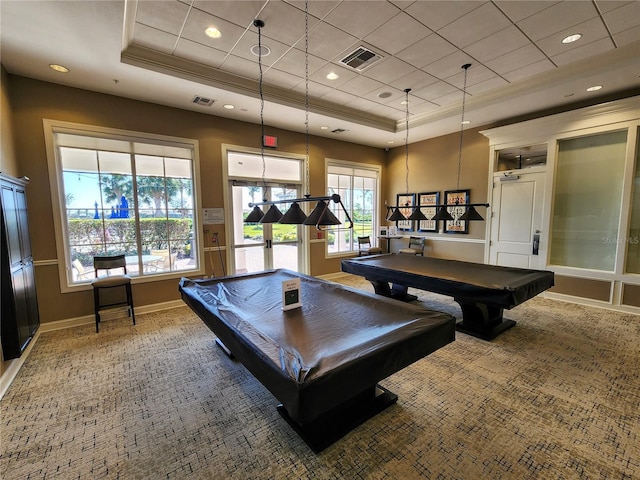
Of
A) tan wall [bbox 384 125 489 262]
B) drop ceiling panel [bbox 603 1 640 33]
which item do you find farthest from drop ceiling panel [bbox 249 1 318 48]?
tan wall [bbox 384 125 489 262]

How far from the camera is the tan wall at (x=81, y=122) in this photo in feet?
11.0

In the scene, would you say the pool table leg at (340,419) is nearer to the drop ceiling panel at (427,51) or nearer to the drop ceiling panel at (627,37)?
the drop ceiling panel at (427,51)

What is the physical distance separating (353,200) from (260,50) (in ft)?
13.6

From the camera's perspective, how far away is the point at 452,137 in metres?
5.85

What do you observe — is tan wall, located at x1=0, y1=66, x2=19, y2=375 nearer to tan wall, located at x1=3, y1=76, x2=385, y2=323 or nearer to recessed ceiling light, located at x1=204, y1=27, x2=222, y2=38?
tan wall, located at x1=3, y1=76, x2=385, y2=323

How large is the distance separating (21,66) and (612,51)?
21.9 ft

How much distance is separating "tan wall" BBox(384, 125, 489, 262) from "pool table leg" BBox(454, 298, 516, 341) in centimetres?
239

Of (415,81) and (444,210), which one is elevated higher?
(415,81)

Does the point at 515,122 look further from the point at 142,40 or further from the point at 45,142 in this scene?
the point at 45,142

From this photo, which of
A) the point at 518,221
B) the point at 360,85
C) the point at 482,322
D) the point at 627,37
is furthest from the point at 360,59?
the point at 518,221

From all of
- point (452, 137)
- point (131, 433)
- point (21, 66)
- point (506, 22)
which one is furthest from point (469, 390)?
point (21, 66)

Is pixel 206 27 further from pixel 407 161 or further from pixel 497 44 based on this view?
pixel 407 161

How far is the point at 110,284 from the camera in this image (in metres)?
3.62

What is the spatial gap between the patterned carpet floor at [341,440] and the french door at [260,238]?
2.22 meters
